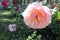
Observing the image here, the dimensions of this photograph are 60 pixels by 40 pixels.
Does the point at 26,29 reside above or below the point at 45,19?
below

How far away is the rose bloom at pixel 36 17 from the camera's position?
0.85 m

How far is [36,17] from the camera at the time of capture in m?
0.87

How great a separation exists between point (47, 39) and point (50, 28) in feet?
0.48

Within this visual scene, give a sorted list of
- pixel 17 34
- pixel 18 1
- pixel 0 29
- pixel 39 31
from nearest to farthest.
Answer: pixel 39 31
pixel 17 34
pixel 0 29
pixel 18 1

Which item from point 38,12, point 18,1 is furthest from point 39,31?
point 18,1

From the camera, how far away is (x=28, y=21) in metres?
0.85

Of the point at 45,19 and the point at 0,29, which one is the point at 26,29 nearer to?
the point at 0,29

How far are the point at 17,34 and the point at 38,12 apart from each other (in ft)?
5.30

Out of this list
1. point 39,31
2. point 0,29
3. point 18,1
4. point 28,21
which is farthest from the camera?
point 18,1

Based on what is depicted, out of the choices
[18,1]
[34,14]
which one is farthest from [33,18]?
[18,1]

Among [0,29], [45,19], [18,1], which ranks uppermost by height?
[45,19]

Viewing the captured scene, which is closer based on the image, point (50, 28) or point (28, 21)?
point (28, 21)

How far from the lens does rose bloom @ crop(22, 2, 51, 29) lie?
0.85 m

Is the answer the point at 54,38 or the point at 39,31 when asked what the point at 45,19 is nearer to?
the point at 39,31
